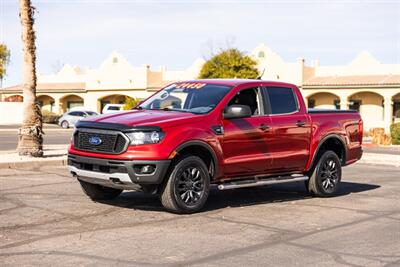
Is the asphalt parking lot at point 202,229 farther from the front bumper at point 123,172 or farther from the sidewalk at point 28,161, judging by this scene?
the sidewalk at point 28,161

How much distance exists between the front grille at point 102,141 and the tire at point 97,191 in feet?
2.73

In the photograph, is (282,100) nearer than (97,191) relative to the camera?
No

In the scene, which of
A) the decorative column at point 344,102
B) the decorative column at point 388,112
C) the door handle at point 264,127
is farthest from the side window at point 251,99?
the decorative column at point 344,102

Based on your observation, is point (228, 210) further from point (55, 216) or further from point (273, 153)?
point (55, 216)

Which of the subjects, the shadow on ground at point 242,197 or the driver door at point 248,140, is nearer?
the driver door at point 248,140

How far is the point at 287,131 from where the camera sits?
34.0 feet

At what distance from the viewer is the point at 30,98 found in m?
16.4

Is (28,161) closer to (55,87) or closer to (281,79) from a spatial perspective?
(281,79)

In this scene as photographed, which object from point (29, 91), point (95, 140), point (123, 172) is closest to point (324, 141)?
point (123, 172)

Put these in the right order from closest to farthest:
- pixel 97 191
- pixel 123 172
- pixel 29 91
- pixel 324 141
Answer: pixel 123 172 → pixel 97 191 → pixel 324 141 → pixel 29 91

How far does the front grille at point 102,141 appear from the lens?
8539 mm

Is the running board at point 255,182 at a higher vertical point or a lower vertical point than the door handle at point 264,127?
lower

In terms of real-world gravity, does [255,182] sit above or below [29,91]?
below

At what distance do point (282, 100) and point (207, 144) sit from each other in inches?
88.1
